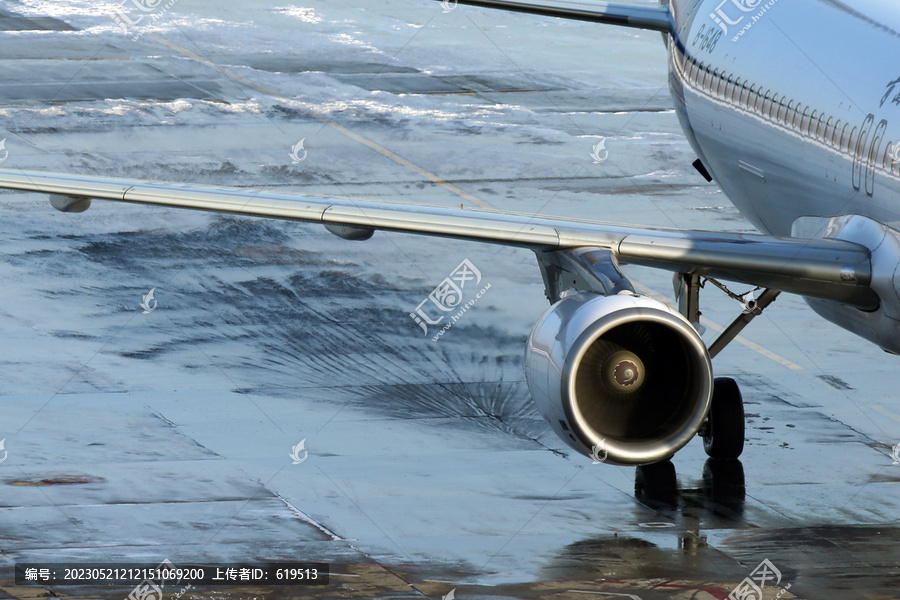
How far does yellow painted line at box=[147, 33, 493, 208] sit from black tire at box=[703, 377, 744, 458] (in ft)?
33.3

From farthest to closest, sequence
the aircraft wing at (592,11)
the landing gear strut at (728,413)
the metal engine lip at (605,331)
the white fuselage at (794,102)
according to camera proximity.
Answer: the aircraft wing at (592,11) < the landing gear strut at (728,413) < the white fuselage at (794,102) < the metal engine lip at (605,331)

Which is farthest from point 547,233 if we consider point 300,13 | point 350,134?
point 300,13

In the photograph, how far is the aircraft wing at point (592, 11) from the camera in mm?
17172

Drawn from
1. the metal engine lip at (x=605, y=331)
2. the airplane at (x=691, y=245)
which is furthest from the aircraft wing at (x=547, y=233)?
the metal engine lip at (x=605, y=331)

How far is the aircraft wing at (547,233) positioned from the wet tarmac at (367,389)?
7.31 feet

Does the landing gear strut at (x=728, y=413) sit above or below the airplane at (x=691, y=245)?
below

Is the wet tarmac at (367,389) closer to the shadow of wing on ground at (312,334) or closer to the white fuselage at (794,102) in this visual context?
the shadow of wing on ground at (312,334)

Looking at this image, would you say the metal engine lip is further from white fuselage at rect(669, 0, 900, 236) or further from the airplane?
white fuselage at rect(669, 0, 900, 236)

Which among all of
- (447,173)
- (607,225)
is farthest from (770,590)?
(447,173)

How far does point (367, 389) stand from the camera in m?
16.1

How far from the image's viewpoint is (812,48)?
1400cm

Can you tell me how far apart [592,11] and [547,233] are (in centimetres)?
650

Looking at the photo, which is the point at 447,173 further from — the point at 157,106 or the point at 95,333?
the point at 95,333

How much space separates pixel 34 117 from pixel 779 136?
19114 millimetres
